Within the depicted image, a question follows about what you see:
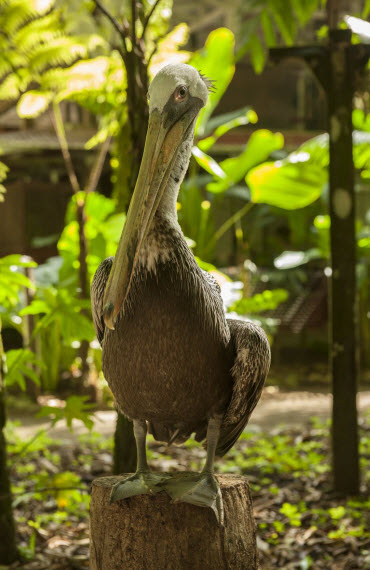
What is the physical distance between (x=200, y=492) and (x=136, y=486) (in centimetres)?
22

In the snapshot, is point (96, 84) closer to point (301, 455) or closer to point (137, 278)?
point (301, 455)

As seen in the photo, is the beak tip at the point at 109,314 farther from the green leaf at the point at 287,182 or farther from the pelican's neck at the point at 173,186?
the green leaf at the point at 287,182

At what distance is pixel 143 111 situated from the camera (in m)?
3.06

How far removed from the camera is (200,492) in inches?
81.2

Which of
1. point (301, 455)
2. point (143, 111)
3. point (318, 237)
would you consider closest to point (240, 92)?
point (318, 237)

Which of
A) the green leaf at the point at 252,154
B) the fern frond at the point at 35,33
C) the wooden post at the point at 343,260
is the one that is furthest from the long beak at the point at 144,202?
the green leaf at the point at 252,154

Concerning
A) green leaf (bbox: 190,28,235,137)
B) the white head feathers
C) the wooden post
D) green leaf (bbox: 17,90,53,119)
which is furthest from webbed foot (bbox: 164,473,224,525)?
green leaf (bbox: 17,90,53,119)

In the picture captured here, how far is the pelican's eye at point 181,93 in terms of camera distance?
73.2 inches

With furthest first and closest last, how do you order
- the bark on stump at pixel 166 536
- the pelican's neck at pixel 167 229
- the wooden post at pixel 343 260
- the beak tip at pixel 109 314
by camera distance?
the wooden post at pixel 343 260 < the bark on stump at pixel 166 536 < the pelican's neck at pixel 167 229 < the beak tip at pixel 109 314

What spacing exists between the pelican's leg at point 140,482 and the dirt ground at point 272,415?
3.17 metres

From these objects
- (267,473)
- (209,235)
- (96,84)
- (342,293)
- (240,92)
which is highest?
(240,92)

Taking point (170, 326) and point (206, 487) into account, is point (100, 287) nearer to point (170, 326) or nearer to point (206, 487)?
point (170, 326)

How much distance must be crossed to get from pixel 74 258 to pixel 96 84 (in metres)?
1.70

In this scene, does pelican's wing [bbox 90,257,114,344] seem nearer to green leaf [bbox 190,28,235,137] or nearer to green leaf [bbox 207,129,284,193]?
green leaf [bbox 190,28,235,137]
